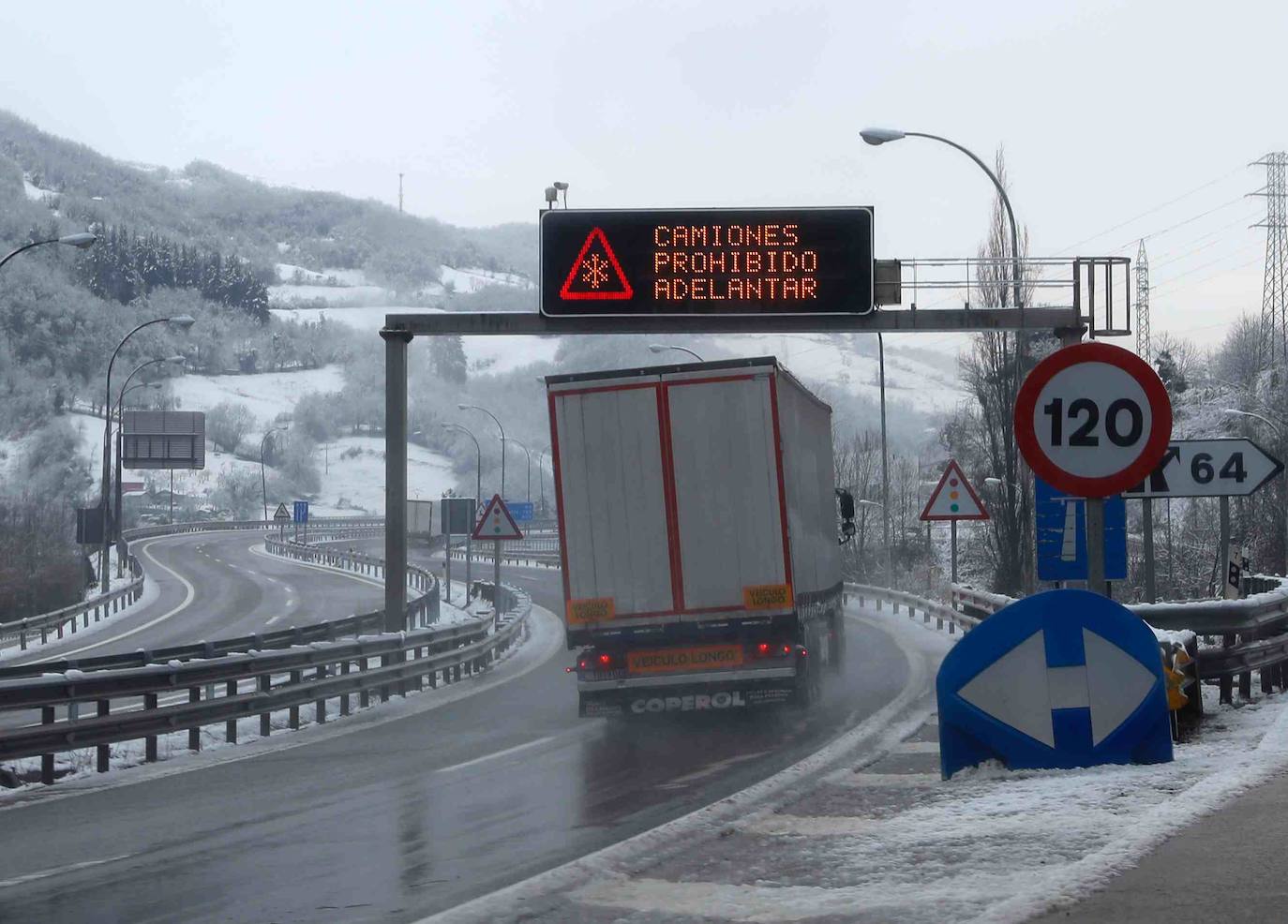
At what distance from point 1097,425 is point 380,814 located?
5287 mm

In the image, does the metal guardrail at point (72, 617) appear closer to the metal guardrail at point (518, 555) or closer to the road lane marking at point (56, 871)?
the metal guardrail at point (518, 555)

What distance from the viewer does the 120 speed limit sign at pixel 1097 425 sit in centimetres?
791

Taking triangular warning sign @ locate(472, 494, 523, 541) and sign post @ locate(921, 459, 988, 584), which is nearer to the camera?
sign post @ locate(921, 459, 988, 584)

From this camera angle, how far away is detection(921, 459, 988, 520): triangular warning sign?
25.8 metres

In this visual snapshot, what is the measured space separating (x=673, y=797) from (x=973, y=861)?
427cm

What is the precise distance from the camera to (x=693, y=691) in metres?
16.2

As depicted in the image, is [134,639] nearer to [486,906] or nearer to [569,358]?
[486,906]

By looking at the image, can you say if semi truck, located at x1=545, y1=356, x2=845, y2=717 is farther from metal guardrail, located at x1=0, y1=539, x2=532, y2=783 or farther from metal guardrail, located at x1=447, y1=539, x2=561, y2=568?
metal guardrail, located at x1=447, y1=539, x2=561, y2=568

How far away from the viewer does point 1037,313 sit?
792 inches

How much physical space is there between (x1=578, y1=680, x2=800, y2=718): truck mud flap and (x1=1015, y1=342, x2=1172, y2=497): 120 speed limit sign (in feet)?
28.0

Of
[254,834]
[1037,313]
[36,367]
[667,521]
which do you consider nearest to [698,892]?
[254,834]

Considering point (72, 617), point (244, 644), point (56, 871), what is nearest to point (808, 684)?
point (244, 644)

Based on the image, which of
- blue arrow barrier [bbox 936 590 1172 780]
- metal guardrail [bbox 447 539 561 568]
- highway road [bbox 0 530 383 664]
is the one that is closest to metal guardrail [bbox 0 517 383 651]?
highway road [bbox 0 530 383 664]

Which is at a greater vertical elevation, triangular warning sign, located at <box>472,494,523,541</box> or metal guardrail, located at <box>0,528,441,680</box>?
triangular warning sign, located at <box>472,494,523,541</box>
